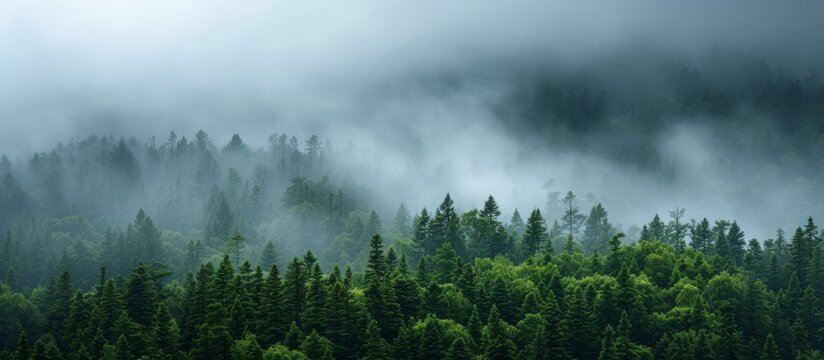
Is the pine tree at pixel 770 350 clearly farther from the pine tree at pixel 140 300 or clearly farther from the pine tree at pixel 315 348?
the pine tree at pixel 140 300

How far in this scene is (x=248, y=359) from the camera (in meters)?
132

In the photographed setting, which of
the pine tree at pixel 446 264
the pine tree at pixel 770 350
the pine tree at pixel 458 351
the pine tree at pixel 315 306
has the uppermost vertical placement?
the pine tree at pixel 446 264

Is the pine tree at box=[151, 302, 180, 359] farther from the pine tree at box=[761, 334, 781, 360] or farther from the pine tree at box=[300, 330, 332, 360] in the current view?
the pine tree at box=[761, 334, 781, 360]

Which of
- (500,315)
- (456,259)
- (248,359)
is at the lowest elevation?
(248,359)

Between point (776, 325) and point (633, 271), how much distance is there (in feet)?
89.2

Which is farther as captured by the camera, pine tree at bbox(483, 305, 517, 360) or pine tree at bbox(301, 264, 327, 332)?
pine tree at bbox(301, 264, 327, 332)

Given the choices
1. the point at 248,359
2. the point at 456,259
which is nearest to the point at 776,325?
the point at 456,259

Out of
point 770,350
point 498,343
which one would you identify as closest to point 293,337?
point 498,343

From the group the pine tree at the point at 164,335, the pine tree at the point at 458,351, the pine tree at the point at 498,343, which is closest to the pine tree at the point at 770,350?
the pine tree at the point at 498,343

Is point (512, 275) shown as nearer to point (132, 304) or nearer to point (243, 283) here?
point (243, 283)

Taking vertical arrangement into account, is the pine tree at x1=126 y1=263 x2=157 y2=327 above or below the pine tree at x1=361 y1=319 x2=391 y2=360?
above

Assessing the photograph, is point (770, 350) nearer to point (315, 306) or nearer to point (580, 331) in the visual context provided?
point (580, 331)

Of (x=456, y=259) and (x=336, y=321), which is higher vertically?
(x=456, y=259)

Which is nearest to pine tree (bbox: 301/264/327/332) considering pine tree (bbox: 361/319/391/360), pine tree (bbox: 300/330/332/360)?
pine tree (bbox: 300/330/332/360)
